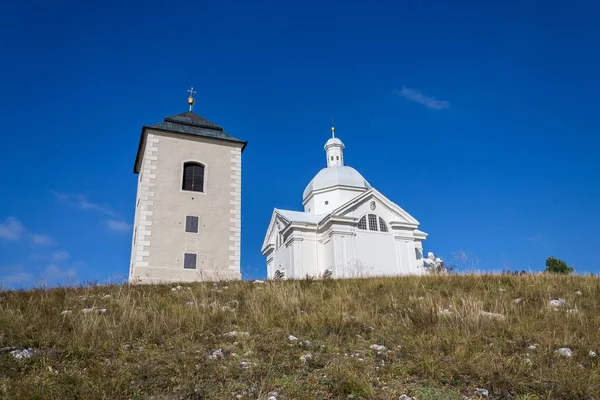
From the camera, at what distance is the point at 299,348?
5480 mm

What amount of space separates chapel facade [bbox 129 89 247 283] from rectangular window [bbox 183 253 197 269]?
0.04 meters

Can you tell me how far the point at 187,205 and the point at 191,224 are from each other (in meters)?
1.02

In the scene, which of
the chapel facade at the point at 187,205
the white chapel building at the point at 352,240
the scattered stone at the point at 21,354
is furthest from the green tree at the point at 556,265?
the scattered stone at the point at 21,354

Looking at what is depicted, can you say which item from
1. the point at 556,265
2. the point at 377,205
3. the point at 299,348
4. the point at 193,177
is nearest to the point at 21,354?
the point at 299,348

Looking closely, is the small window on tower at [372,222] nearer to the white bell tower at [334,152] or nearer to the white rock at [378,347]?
the white bell tower at [334,152]

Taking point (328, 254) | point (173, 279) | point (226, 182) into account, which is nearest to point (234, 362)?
point (173, 279)

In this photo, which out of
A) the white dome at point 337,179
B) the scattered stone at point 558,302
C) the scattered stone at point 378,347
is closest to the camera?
the scattered stone at point 378,347

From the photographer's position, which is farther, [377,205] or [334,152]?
[334,152]

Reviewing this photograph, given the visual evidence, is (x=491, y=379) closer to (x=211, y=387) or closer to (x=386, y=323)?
(x=386, y=323)

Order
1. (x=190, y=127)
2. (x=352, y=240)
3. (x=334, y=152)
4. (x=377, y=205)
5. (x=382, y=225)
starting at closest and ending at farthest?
(x=190, y=127), (x=352, y=240), (x=382, y=225), (x=377, y=205), (x=334, y=152)

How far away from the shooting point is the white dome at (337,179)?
37.5m

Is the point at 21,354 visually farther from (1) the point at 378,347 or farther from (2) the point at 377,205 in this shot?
(2) the point at 377,205

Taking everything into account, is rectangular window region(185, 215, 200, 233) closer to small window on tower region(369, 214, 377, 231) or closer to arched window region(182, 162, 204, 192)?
arched window region(182, 162, 204, 192)

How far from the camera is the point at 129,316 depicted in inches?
253
